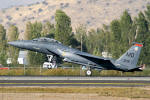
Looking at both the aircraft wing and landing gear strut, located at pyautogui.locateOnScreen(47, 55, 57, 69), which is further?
the aircraft wing

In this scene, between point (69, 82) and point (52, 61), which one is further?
point (52, 61)

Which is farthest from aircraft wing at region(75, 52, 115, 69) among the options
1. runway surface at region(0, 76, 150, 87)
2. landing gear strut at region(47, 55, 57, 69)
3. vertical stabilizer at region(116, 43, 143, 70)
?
runway surface at region(0, 76, 150, 87)

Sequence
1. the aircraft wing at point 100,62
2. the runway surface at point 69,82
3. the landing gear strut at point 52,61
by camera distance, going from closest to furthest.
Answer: the runway surface at point 69,82, the landing gear strut at point 52,61, the aircraft wing at point 100,62

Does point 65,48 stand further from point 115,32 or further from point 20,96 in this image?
point 115,32

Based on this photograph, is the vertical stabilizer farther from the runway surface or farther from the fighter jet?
the runway surface

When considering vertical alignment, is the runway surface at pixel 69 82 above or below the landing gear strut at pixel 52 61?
below

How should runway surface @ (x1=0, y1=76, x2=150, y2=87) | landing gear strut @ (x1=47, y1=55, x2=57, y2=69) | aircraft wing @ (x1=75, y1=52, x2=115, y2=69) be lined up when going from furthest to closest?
aircraft wing @ (x1=75, y1=52, x2=115, y2=69)
landing gear strut @ (x1=47, y1=55, x2=57, y2=69)
runway surface @ (x1=0, y1=76, x2=150, y2=87)

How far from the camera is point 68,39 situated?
7275 centimetres

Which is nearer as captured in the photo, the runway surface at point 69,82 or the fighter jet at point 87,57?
the runway surface at point 69,82

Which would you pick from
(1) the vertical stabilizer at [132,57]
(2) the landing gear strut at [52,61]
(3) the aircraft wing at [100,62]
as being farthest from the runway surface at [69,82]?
(1) the vertical stabilizer at [132,57]

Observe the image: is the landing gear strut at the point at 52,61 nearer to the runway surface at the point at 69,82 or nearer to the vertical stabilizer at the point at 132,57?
the runway surface at the point at 69,82

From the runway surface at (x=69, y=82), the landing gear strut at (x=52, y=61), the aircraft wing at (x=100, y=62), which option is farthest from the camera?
the aircraft wing at (x=100, y=62)

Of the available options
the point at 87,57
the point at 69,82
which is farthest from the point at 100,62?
the point at 69,82

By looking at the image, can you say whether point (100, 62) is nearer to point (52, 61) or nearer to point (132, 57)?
point (132, 57)
